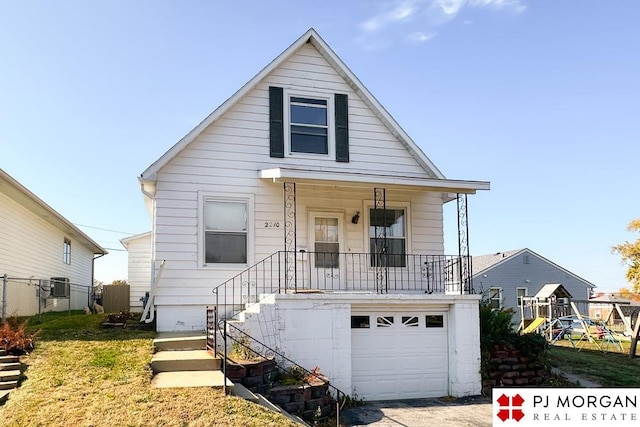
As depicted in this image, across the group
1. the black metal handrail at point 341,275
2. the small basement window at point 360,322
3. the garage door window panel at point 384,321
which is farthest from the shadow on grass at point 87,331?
the garage door window panel at point 384,321

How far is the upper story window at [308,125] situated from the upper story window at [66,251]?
12962 millimetres

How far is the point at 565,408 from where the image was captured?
7.56 m

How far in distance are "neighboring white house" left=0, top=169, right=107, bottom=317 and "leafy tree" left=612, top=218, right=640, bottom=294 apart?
3532 cm

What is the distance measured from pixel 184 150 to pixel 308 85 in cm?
333

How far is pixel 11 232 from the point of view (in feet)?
51.1

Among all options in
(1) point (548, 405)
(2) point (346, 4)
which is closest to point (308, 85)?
(2) point (346, 4)

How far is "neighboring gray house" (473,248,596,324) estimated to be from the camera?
1334 inches

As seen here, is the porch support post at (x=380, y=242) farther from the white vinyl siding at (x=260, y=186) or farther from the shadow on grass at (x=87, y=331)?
the shadow on grass at (x=87, y=331)

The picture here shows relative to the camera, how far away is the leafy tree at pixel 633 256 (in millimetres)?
39406

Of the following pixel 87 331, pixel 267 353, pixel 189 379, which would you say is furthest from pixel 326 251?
pixel 189 379

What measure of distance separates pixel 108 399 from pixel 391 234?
26.9ft

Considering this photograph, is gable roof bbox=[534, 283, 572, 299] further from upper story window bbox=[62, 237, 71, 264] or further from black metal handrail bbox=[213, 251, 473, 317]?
upper story window bbox=[62, 237, 71, 264]

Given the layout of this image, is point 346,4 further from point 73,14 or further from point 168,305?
point 168,305

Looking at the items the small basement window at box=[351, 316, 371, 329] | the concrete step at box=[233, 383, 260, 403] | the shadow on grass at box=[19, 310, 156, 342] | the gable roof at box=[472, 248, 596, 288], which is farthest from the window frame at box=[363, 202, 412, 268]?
the gable roof at box=[472, 248, 596, 288]
